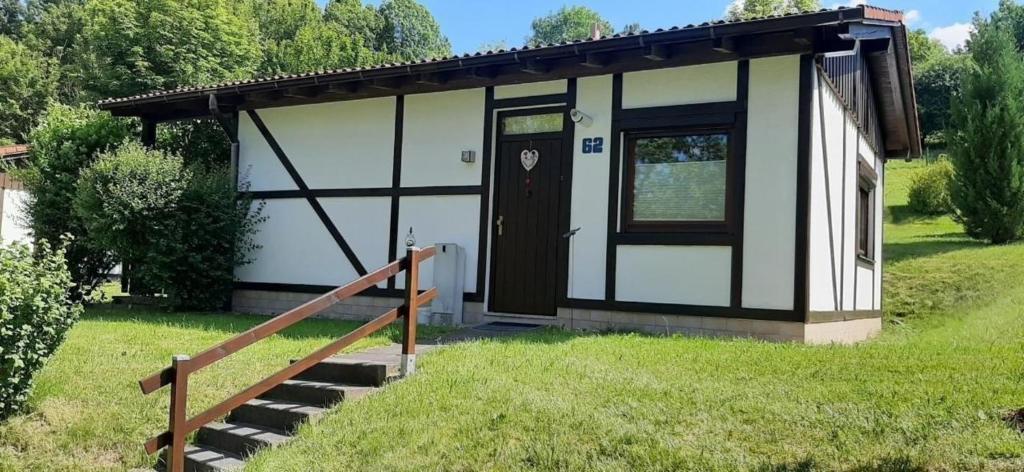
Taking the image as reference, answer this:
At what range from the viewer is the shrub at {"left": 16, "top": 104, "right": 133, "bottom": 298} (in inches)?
432

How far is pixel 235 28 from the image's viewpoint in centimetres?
2070

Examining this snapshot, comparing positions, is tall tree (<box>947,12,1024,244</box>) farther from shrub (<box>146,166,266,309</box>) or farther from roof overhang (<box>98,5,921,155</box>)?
shrub (<box>146,166,266,309</box>)

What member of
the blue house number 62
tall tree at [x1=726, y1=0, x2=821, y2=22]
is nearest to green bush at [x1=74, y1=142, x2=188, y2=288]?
the blue house number 62

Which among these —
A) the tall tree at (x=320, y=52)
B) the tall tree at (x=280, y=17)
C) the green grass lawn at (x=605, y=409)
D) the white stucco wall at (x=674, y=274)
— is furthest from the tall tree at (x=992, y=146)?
the tall tree at (x=280, y=17)

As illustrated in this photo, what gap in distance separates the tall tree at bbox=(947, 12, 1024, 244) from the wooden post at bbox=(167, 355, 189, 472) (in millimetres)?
16767

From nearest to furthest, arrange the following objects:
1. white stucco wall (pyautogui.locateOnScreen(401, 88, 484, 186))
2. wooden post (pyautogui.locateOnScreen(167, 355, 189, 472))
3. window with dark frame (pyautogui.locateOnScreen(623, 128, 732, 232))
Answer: wooden post (pyautogui.locateOnScreen(167, 355, 189, 472)), window with dark frame (pyautogui.locateOnScreen(623, 128, 732, 232)), white stucco wall (pyautogui.locateOnScreen(401, 88, 484, 186))

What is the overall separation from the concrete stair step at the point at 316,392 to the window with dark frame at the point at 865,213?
766cm

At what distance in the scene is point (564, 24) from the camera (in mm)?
56781

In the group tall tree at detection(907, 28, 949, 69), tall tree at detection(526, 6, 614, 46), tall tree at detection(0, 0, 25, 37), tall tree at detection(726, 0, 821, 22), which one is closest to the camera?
tall tree at detection(726, 0, 821, 22)

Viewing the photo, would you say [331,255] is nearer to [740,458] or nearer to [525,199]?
[525,199]

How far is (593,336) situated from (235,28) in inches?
684

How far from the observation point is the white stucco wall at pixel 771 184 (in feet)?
23.9

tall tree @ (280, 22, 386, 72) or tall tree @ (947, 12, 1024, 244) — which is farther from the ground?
tall tree @ (280, 22, 386, 72)

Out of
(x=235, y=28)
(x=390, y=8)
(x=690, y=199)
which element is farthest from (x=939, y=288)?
(x=390, y=8)
